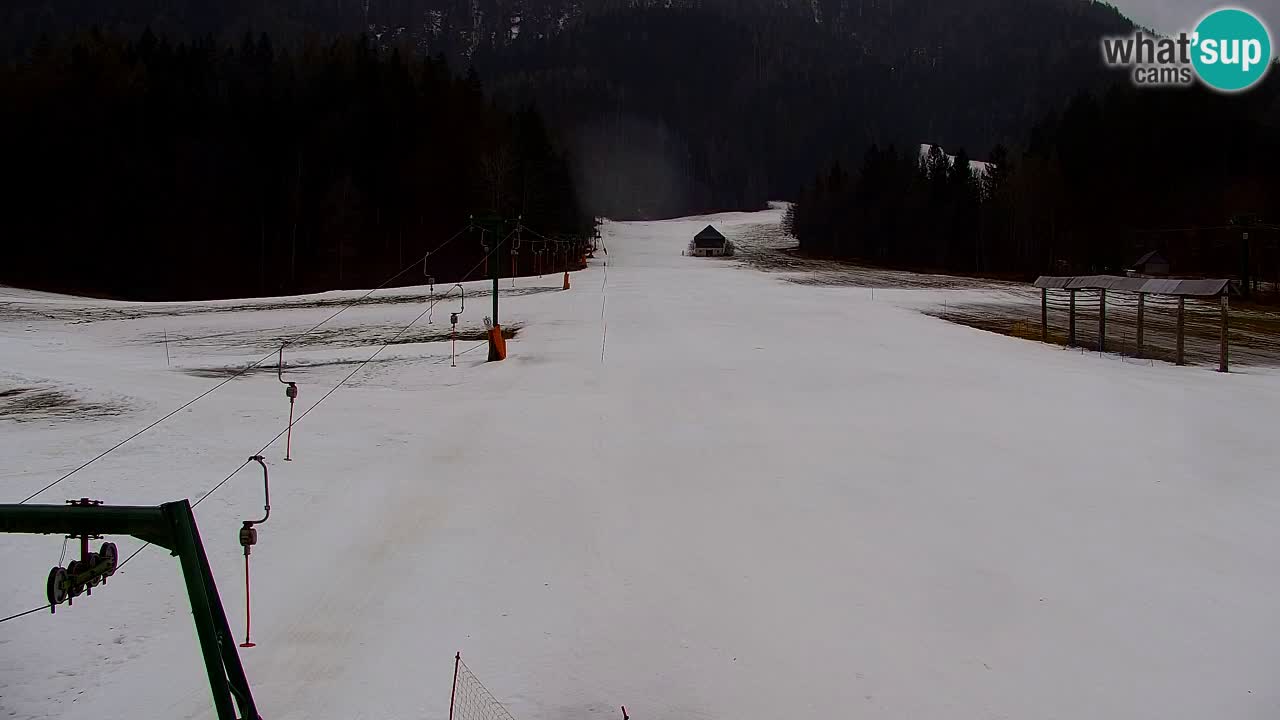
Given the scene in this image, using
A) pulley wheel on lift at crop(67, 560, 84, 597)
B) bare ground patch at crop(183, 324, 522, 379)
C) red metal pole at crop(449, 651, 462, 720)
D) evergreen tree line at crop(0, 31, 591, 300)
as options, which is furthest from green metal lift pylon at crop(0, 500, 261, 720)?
evergreen tree line at crop(0, 31, 591, 300)

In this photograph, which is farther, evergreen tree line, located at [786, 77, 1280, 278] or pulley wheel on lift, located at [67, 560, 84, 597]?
evergreen tree line, located at [786, 77, 1280, 278]

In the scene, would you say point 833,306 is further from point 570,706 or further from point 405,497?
point 570,706

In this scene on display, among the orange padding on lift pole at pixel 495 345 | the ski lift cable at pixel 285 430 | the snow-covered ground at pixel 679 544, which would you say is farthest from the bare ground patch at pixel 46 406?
the orange padding on lift pole at pixel 495 345

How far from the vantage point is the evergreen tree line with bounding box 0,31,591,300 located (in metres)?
58.9

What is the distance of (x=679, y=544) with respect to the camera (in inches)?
388

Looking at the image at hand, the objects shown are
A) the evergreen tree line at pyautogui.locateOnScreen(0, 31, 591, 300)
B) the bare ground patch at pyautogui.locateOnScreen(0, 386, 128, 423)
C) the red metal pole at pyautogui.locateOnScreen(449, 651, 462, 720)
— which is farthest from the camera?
the evergreen tree line at pyautogui.locateOnScreen(0, 31, 591, 300)

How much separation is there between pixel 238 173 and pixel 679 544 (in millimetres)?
66904

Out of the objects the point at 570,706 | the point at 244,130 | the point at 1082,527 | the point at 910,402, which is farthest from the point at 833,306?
the point at 244,130

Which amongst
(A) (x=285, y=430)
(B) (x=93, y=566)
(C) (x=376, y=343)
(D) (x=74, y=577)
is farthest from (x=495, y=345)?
(D) (x=74, y=577)

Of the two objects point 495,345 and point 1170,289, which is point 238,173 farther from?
point 1170,289

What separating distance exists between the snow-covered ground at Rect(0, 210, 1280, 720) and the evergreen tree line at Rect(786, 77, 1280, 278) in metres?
60.2

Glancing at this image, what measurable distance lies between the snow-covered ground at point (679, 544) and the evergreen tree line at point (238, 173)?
1773 inches

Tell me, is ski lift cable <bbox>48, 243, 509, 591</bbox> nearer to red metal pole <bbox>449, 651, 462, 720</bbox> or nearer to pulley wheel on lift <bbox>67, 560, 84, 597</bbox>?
pulley wheel on lift <bbox>67, 560, 84, 597</bbox>

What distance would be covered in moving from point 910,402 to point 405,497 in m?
11.5
